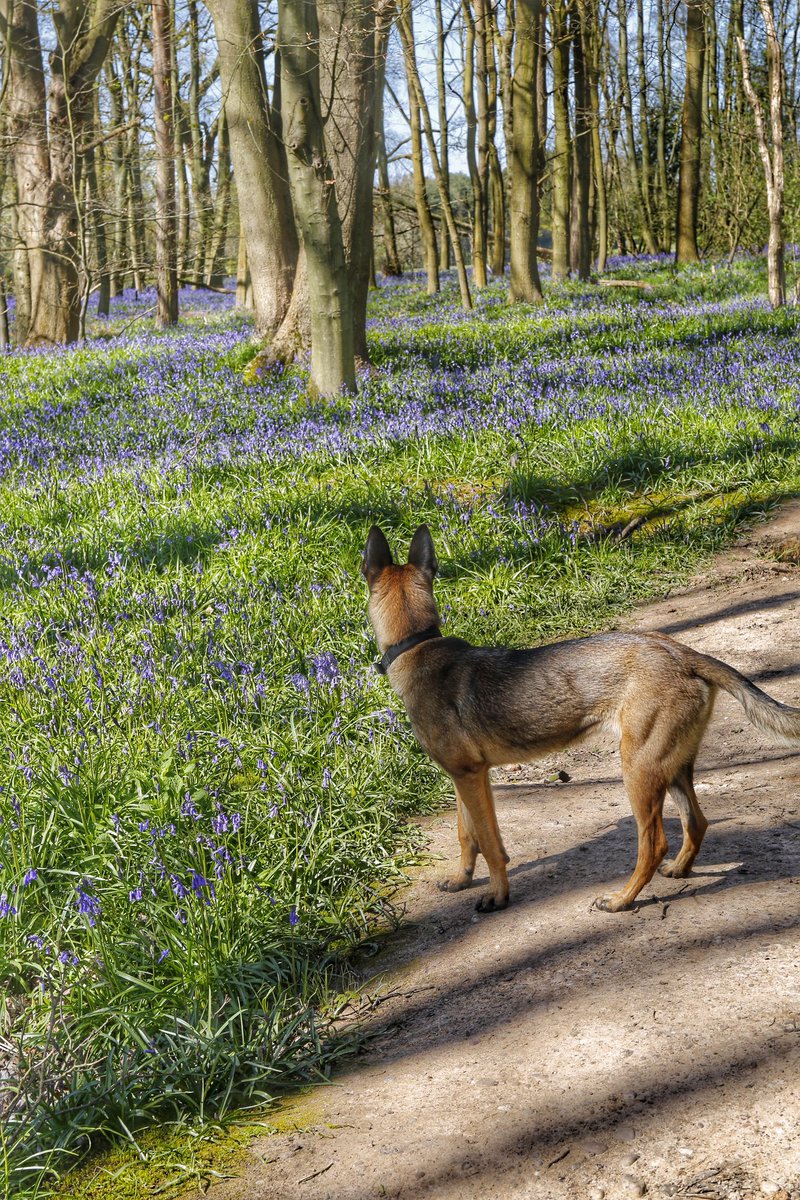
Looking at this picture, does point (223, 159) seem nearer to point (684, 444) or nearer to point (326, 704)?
point (684, 444)

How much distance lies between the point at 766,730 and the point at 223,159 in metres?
36.3

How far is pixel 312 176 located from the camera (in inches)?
368

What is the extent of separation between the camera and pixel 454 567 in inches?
280

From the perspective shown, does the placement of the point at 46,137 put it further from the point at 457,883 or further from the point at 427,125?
the point at 457,883

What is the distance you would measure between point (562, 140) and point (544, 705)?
835 inches

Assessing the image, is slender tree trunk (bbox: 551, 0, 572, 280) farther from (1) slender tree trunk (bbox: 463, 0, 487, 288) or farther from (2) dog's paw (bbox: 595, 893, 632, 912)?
(2) dog's paw (bbox: 595, 893, 632, 912)

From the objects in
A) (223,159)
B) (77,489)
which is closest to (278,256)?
(77,489)

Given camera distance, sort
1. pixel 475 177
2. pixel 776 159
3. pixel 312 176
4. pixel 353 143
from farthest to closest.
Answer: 1. pixel 475 177
2. pixel 776 159
3. pixel 353 143
4. pixel 312 176

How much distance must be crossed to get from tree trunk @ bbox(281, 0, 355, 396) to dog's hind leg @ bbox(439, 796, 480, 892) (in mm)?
6917

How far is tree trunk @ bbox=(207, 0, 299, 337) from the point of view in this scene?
1321 centimetres

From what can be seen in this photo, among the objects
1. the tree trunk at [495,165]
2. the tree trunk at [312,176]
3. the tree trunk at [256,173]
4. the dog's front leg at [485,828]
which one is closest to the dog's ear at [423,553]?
the dog's front leg at [485,828]

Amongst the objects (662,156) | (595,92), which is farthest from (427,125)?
(662,156)

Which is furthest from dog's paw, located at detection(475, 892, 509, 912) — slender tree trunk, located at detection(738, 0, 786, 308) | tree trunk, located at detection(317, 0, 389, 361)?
slender tree trunk, located at detection(738, 0, 786, 308)

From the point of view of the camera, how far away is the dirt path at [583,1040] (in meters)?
2.42
